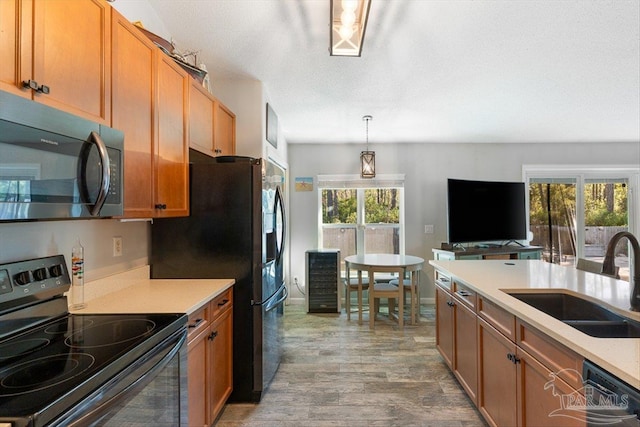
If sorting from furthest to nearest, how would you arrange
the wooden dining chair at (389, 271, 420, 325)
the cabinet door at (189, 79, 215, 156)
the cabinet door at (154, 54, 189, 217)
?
the wooden dining chair at (389, 271, 420, 325) < the cabinet door at (189, 79, 215, 156) < the cabinet door at (154, 54, 189, 217)

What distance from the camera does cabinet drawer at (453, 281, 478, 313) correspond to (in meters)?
1.98

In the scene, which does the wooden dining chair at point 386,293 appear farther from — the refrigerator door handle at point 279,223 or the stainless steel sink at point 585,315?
the stainless steel sink at point 585,315

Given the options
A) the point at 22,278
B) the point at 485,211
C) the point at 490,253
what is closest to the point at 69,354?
the point at 22,278

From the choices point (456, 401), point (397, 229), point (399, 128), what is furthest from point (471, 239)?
point (456, 401)

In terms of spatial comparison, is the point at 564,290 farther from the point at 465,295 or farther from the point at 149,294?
the point at 149,294

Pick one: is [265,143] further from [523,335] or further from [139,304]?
[523,335]

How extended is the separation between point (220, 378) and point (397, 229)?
3.47 m

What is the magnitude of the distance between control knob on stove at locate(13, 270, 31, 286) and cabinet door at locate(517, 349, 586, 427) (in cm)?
208

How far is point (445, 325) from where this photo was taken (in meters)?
2.60

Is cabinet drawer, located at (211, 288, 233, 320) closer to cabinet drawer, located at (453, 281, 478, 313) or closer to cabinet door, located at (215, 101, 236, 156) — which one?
cabinet door, located at (215, 101, 236, 156)

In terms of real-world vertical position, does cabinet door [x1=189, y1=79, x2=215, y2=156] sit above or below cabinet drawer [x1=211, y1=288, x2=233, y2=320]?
above

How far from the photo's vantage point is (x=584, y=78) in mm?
2729

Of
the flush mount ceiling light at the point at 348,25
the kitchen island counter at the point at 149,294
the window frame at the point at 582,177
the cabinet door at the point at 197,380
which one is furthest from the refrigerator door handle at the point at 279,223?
the window frame at the point at 582,177

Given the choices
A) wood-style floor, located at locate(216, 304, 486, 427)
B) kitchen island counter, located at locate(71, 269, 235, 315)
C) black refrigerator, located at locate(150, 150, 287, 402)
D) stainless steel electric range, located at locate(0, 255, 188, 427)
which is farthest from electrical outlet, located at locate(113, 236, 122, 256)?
wood-style floor, located at locate(216, 304, 486, 427)
